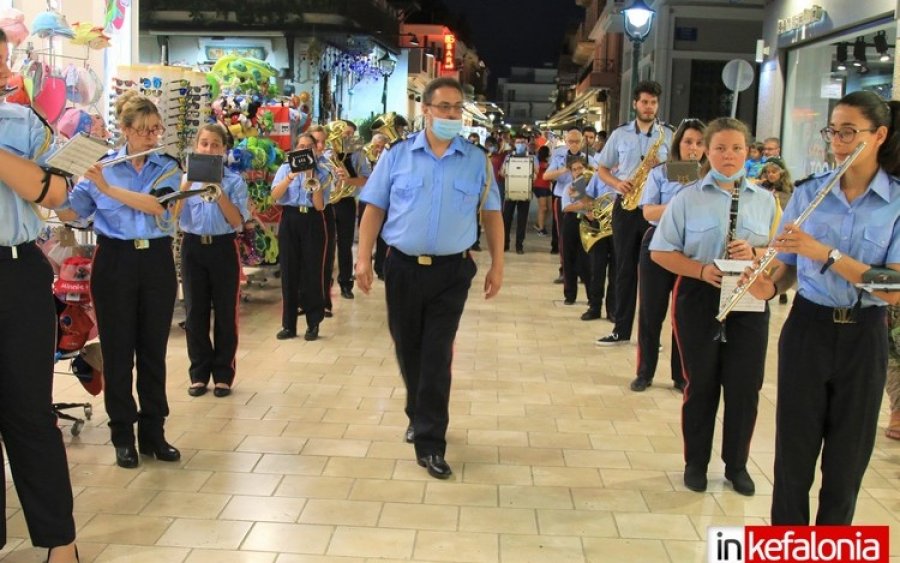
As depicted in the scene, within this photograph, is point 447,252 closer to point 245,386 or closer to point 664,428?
point 664,428

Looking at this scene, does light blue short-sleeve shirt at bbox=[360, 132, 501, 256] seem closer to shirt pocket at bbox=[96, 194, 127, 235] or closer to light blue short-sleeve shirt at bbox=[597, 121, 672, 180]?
shirt pocket at bbox=[96, 194, 127, 235]

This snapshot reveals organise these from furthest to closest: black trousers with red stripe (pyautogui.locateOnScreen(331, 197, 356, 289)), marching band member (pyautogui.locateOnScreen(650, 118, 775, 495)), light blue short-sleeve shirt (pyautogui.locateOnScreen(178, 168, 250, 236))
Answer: black trousers with red stripe (pyautogui.locateOnScreen(331, 197, 356, 289)) < light blue short-sleeve shirt (pyautogui.locateOnScreen(178, 168, 250, 236)) < marching band member (pyautogui.locateOnScreen(650, 118, 775, 495))

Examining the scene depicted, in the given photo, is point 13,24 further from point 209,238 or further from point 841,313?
point 841,313

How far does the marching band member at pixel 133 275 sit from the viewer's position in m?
4.31

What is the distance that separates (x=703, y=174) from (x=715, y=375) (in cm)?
107

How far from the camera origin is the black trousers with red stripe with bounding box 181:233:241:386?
5.75 meters

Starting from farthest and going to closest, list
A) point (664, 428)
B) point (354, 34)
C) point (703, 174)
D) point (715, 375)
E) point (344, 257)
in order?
point (354, 34) < point (344, 257) < point (664, 428) < point (703, 174) < point (715, 375)

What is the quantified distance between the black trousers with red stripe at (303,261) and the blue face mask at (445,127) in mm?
3395

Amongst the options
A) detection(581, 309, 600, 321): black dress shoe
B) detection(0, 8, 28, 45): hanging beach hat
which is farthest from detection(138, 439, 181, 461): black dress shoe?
detection(581, 309, 600, 321): black dress shoe

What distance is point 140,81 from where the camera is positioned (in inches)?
296

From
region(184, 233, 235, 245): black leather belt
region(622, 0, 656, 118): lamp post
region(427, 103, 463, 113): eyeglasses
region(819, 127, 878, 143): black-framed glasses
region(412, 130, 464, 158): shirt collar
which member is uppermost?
region(622, 0, 656, 118): lamp post

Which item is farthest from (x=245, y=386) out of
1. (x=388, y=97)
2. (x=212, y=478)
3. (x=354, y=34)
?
(x=388, y=97)

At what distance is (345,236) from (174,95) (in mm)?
2539

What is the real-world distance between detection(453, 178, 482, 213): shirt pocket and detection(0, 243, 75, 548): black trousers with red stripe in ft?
6.05
